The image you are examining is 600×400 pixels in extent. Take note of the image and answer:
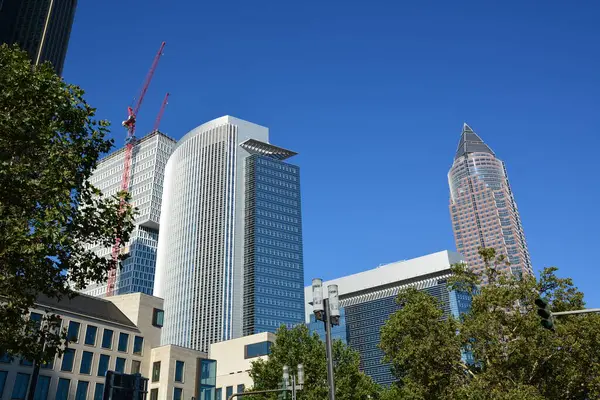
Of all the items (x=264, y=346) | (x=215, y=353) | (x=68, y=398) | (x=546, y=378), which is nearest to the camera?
(x=546, y=378)

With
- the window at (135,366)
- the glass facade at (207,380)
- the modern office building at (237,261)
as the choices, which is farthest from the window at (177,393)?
the modern office building at (237,261)

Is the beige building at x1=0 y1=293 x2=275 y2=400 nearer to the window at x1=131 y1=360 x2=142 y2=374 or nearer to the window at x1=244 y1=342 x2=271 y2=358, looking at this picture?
the window at x1=131 y1=360 x2=142 y2=374

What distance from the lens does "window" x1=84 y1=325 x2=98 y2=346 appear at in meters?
58.5

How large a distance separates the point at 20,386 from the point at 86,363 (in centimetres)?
757

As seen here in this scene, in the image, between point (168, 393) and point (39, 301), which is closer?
point (39, 301)

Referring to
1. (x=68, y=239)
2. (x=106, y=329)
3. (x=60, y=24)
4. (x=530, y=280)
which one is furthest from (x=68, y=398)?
(x=60, y=24)

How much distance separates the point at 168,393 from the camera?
62562 millimetres

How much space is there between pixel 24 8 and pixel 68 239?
7721 cm

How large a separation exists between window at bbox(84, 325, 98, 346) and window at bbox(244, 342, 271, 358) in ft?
83.9

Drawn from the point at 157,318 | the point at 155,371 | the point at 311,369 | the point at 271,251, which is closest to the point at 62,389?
the point at 155,371

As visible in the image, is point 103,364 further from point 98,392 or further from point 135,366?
point 135,366

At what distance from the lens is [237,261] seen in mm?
180125

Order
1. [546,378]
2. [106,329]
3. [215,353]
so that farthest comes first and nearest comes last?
1. [215,353]
2. [106,329]
3. [546,378]

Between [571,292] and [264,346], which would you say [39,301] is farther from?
[571,292]
